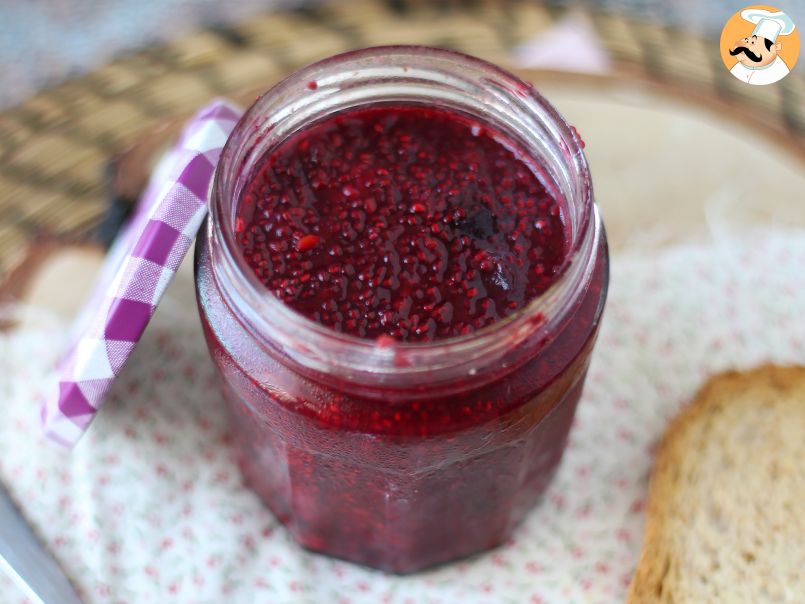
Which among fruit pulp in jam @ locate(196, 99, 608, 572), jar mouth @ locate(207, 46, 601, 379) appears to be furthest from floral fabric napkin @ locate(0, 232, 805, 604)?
jar mouth @ locate(207, 46, 601, 379)

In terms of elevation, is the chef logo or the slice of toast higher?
the chef logo

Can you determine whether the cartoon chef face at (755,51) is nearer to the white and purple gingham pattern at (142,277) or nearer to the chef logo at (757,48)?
the chef logo at (757,48)

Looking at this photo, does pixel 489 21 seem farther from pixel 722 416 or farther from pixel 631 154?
pixel 722 416

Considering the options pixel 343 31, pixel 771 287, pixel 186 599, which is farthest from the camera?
pixel 343 31

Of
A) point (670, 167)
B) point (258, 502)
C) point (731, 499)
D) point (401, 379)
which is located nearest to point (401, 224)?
point (401, 379)

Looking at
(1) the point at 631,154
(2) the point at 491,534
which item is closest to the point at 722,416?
(2) the point at 491,534

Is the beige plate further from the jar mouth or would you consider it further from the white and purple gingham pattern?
the jar mouth
